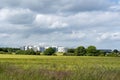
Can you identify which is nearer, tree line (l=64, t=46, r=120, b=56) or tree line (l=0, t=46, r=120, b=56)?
tree line (l=64, t=46, r=120, b=56)

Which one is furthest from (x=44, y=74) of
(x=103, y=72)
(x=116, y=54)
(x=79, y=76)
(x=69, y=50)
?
(x=69, y=50)

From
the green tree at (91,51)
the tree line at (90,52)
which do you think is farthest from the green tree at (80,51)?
the green tree at (91,51)

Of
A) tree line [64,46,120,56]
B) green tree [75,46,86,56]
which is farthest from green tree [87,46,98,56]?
green tree [75,46,86,56]

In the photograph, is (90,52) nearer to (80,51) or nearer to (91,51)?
(91,51)

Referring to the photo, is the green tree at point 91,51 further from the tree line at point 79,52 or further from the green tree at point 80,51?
the green tree at point 80,51

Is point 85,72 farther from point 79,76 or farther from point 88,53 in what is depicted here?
point 88,53

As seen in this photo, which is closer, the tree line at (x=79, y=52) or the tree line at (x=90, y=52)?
the tree line at (x=90, y=52)

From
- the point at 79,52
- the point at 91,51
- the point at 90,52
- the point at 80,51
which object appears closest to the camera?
the point at 79,52

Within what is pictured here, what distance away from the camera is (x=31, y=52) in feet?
466

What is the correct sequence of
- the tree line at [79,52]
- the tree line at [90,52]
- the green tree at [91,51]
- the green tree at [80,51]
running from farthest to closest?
the green tree at [91,51]
the green tree at [80,51]
the tree line at [79,52]
the tree line at [90,52]

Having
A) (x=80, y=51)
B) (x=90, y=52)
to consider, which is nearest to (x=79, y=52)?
(x=80, y=51)

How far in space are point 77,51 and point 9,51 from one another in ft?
107

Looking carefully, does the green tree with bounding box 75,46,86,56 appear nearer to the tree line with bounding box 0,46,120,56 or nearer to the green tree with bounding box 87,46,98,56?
the tree line with bounding box 0,46,120,56

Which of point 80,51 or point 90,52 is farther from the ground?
point 80,51
